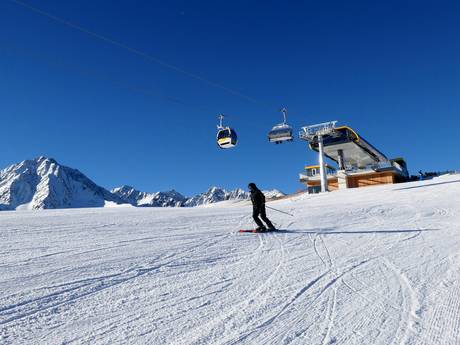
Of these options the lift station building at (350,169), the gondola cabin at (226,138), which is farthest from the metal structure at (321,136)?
the gondola cabin at (226,138)

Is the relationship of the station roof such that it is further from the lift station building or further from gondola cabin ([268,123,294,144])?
gondola cabin ([268,123,294,144])

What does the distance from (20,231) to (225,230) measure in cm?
564

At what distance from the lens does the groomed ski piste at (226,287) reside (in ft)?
14.6

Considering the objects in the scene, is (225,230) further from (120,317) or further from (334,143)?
(334,143)

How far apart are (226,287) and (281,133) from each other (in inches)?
948

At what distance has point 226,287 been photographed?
606 cm

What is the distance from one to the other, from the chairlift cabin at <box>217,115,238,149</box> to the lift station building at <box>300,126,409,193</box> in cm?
2151

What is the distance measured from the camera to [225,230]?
474 inches

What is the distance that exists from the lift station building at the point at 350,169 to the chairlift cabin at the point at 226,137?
21514mm

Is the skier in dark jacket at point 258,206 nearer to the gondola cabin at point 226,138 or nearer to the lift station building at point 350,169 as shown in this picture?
the gondola cabin at point 226,138

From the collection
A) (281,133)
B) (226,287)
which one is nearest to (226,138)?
(281,133)

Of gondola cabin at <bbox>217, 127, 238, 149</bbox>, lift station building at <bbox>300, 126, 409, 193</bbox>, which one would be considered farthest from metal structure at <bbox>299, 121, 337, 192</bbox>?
gondola cabin at <bbox>217, 127, 238, 149</bbox>

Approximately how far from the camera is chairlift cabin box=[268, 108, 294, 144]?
2927 centimetres

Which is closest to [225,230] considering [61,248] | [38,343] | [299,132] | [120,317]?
[61,248]
